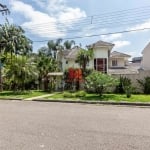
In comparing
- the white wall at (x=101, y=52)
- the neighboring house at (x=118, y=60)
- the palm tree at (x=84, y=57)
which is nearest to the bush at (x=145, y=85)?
the palm tree at (x=84, y=57)

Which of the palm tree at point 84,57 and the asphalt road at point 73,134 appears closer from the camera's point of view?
the asphalt road at point 73,134

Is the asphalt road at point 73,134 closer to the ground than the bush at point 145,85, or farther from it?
closer to the ground

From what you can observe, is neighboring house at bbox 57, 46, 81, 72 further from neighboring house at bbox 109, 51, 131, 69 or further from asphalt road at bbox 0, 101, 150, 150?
asphalt road at bbox 0, 101, 150, 150

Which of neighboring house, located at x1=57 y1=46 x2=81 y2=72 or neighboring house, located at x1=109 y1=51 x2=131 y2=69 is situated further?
neighboring house, located at x1=109 y1=51 x2=131 y2=69

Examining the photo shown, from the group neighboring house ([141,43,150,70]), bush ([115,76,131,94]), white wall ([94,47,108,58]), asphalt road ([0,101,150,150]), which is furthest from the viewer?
white wall ([94,47,108,58])

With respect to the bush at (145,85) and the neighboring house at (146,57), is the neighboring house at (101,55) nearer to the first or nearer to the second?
the neighboring house at (146,57)

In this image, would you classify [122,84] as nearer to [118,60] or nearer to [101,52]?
[101,52]

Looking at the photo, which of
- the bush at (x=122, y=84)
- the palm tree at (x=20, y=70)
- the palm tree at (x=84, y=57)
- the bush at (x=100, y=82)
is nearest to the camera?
the bush at (x=100, y=82)

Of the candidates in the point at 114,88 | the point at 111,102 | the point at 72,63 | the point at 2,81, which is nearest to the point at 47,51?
the point at 72,63

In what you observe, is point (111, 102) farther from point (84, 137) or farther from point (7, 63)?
point (7, 63)

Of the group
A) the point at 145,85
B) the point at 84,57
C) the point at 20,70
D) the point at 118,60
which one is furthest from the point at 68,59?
the point at 145,85

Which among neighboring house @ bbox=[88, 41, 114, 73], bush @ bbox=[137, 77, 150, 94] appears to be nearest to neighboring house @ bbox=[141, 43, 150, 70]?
neighboring house @ bbox=[88, 41, 114, 73]

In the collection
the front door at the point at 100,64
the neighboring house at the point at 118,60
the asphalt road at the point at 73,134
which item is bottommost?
the asphalt road at the point at 73,134

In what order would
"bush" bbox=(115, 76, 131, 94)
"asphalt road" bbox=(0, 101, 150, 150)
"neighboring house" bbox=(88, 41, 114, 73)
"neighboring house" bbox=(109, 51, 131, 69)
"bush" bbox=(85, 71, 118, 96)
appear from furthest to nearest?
"neighboring house" bbox=(109, 51, 131, 69), "neighboring house" bbox=(88, 41, 114, 73), "bush" bbox=(115, 76, 131, 94), "bush" bbox=(85, 71, 118, 96), "asphalt road" bbox=(0, 101, 150, 150)
